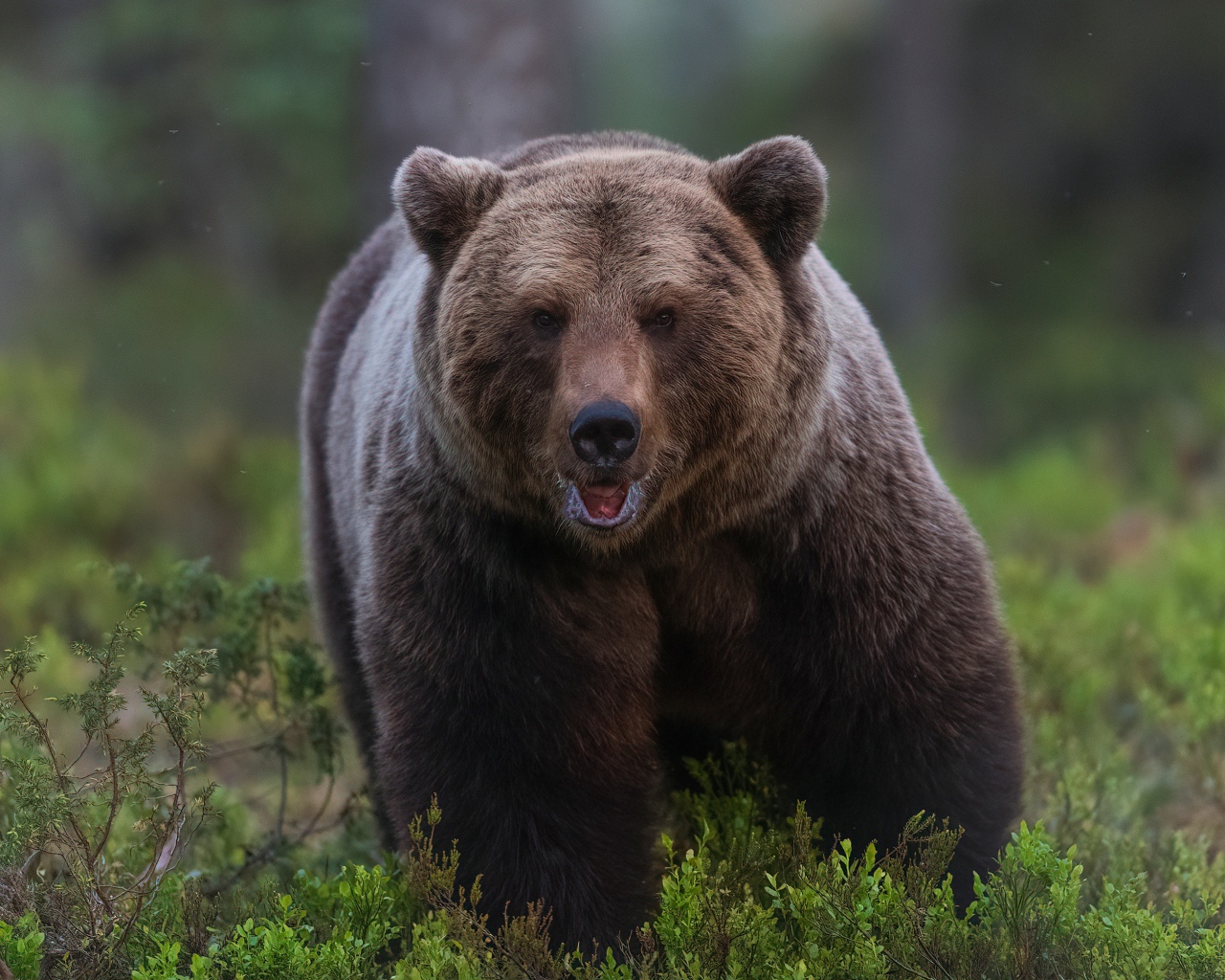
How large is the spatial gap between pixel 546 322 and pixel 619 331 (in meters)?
0.21

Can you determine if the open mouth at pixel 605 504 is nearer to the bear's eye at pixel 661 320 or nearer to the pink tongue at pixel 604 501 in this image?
the pink tongue at pixel 604 501

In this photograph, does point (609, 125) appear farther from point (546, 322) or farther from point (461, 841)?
point (461, 841)

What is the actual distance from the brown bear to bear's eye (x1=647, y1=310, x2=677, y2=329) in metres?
0.01

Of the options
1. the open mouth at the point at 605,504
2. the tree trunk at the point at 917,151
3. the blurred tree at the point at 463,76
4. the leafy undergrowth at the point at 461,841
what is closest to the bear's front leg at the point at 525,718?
the leafy undergrowth at the point at 461,841

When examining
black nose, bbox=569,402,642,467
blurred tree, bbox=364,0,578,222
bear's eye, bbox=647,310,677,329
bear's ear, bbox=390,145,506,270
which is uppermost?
blurred tree, bbox=364,0,578,222

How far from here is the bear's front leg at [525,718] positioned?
156 inches

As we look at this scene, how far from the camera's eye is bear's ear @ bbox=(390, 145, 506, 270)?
398 cm

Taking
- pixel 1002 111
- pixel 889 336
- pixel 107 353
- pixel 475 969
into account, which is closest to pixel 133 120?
pixel 107 353

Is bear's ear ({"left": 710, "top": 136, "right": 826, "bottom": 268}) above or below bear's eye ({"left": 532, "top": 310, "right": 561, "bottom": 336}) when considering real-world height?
above

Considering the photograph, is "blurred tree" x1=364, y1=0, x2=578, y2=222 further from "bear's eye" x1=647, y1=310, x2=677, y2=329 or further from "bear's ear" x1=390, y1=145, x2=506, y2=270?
"bear's eye" x1=647, y1=310, x2=677, y2=329

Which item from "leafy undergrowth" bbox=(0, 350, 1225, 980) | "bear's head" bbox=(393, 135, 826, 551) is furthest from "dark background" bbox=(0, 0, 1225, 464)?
"bear's head" bbox=(393, 135, 826, 551)

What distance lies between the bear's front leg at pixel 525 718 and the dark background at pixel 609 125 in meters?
5.24

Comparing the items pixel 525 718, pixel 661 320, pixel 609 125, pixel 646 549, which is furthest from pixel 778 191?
pixel 609 125

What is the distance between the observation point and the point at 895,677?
4102 mm
